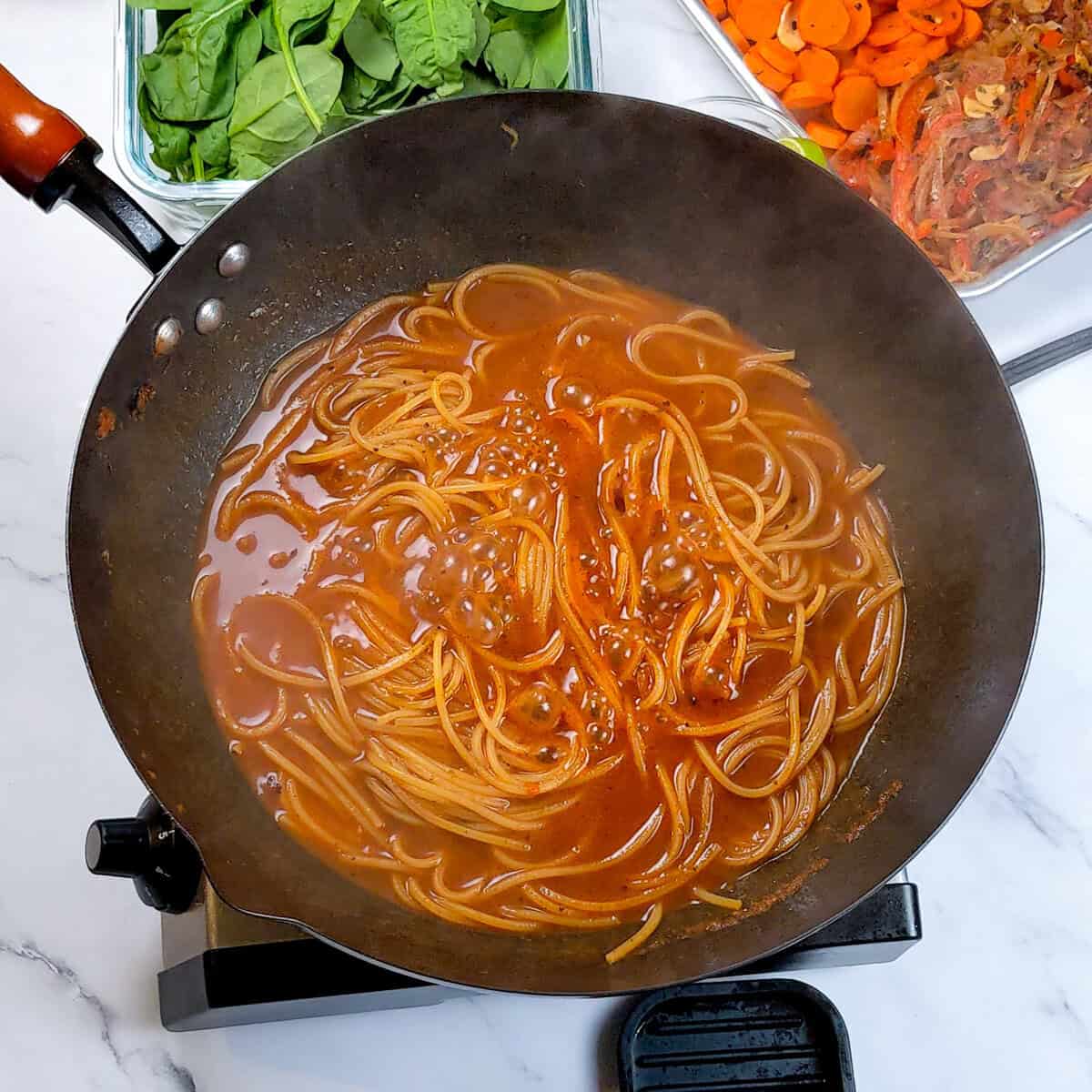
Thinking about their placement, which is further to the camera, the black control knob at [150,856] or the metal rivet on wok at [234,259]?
the metal rivet on wok at [234,259]

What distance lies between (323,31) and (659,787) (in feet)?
5.86

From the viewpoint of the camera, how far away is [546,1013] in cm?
247

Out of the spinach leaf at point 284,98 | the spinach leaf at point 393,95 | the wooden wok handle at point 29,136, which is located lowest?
the spinach leaf at point 393,95

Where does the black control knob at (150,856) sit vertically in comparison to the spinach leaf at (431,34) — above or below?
below

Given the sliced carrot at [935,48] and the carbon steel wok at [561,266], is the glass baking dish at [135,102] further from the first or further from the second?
the sliced carrot at [935,48]

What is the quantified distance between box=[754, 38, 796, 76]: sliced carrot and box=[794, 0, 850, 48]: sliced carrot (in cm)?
6

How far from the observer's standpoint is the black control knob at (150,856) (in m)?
1.87

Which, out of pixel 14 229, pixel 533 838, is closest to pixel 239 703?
pixel 533 838

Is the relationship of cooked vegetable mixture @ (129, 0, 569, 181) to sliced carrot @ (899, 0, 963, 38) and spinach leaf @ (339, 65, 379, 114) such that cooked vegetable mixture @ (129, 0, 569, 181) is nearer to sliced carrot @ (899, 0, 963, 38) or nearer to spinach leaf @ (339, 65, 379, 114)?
spinach leaf @ (339, 65, 379, 114)

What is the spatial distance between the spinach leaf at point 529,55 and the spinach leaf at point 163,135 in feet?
2.31

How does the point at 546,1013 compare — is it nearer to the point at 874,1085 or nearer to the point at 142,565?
the point at 874,1085

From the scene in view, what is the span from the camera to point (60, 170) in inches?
73.8

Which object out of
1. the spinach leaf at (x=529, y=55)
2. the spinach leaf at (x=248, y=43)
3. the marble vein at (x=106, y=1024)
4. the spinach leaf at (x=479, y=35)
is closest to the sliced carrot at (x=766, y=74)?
the spinach leaf at (x=529, y=55)

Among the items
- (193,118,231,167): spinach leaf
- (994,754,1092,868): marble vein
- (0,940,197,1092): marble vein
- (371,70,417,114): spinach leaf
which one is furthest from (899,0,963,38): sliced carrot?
(0,940,197,1092): marble vein
